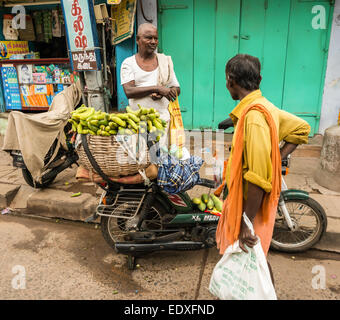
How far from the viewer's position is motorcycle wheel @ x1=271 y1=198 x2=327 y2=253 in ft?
9.48

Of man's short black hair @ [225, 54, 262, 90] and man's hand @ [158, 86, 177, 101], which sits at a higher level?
man's short black hair @ [225, 54, 262, 90]

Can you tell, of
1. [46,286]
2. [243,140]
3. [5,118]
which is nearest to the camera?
[243,140]

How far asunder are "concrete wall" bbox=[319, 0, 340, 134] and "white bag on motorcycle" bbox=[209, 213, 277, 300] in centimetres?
443

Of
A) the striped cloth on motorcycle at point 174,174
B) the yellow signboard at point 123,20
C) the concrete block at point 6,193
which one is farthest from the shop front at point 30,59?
the striped cloth on motorcycle at point 174,174

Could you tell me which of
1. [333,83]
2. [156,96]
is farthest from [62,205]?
[333,83]

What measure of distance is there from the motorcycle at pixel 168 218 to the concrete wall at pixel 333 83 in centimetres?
307

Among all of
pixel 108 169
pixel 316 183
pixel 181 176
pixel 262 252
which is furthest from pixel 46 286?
pixel 316 183

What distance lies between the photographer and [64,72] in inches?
247

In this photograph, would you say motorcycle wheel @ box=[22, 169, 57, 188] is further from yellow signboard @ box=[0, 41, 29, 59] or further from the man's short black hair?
yellow signboard @ box=[0, 41, 29, 59]

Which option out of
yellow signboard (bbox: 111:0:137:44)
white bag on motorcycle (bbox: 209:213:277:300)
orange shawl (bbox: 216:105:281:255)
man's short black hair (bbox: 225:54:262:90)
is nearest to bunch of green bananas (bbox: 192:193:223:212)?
orange shawl (bbox: 216:105:281:255)

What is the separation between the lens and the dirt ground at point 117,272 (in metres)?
2.56
